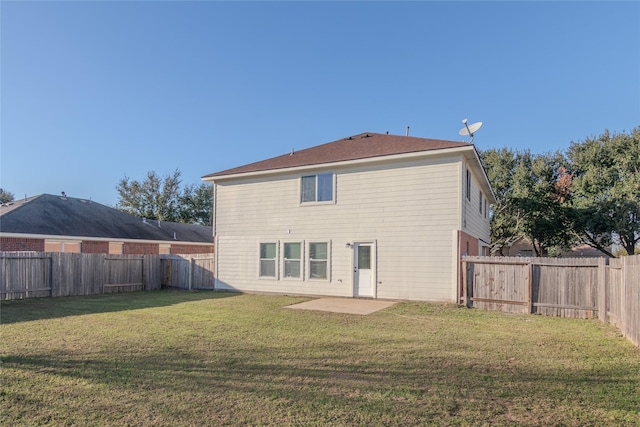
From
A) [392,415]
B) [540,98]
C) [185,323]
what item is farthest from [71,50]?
[540,98]

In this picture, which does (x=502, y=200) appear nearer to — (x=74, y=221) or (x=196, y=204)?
(x=74, y=221)

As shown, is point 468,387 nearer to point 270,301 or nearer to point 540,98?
point 270,301

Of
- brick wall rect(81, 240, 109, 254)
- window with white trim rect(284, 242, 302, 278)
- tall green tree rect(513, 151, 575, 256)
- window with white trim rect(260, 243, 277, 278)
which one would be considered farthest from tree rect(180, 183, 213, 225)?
tall green tree rect(513, 151, 575, 256)

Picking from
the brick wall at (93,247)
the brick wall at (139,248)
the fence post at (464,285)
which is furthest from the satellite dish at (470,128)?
the brick wall at (139,248)

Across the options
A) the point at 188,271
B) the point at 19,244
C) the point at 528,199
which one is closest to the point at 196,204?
the point at 19,244

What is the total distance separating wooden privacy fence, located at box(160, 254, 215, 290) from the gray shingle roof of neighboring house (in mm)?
7851

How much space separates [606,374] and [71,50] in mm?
15499

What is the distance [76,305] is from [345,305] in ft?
26.5

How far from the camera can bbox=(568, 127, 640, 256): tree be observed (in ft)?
69.3

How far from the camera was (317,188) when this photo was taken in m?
13.6

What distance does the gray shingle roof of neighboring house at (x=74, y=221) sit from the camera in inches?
766

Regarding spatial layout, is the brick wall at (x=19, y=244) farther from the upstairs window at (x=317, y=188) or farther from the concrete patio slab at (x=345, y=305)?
the concrete patio slab at (x=345, y=305)

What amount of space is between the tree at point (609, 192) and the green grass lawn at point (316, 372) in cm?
1711

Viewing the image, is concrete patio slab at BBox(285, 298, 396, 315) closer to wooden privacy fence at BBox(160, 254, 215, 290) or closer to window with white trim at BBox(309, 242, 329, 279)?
window with white trim at BBox(309, 242, 329, 279)
